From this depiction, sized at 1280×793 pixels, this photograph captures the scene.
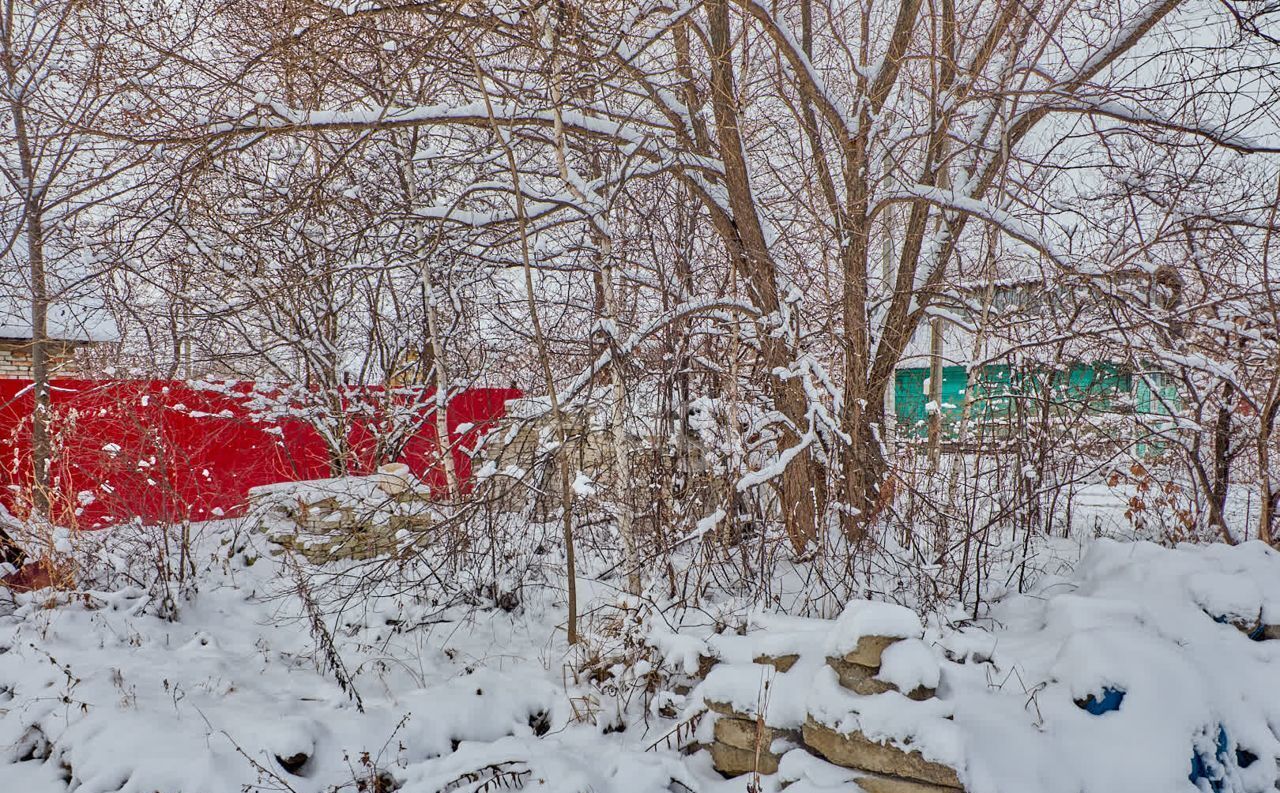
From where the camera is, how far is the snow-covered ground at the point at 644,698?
2703 millimetres

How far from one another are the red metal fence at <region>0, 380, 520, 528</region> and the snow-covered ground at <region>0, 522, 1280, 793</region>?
1030 mm

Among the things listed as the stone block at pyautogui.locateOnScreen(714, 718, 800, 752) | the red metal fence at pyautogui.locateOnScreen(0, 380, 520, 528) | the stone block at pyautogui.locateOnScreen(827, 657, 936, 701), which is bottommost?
the stone block at pyautogui.locateOnScreen(714, 718, 800, 752)

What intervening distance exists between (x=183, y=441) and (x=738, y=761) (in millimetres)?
6481

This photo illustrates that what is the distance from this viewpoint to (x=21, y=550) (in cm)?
474

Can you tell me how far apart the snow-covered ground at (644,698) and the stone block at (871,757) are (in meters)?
0.06

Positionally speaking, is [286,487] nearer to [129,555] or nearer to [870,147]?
[129,555]

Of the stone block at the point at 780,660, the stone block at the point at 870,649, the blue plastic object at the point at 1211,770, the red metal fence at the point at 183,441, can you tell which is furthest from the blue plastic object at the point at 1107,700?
the red metal fence at the point at 183,441

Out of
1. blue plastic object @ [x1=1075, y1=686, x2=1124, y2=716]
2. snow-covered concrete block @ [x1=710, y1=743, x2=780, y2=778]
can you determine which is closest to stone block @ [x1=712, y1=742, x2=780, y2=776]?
snow-covered concrete block @ [x1=710, y1=743, x2=780, y2=778]

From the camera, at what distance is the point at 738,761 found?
122 inches

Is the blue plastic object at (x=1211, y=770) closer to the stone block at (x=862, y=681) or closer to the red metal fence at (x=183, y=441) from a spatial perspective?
the stone block at (x=862, y=681)

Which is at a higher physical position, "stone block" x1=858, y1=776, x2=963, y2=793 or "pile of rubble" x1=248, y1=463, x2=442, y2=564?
"pile of rubble" x1=248, y1=463, x2=442, y2=564

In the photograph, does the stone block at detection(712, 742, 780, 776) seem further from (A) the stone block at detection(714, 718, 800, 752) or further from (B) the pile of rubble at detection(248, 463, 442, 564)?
(B) the pile of rubble at detection(248, 463, 442, 564)

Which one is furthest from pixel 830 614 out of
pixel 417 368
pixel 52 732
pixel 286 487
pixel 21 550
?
pixel 417 368

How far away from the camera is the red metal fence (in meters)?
4.88
